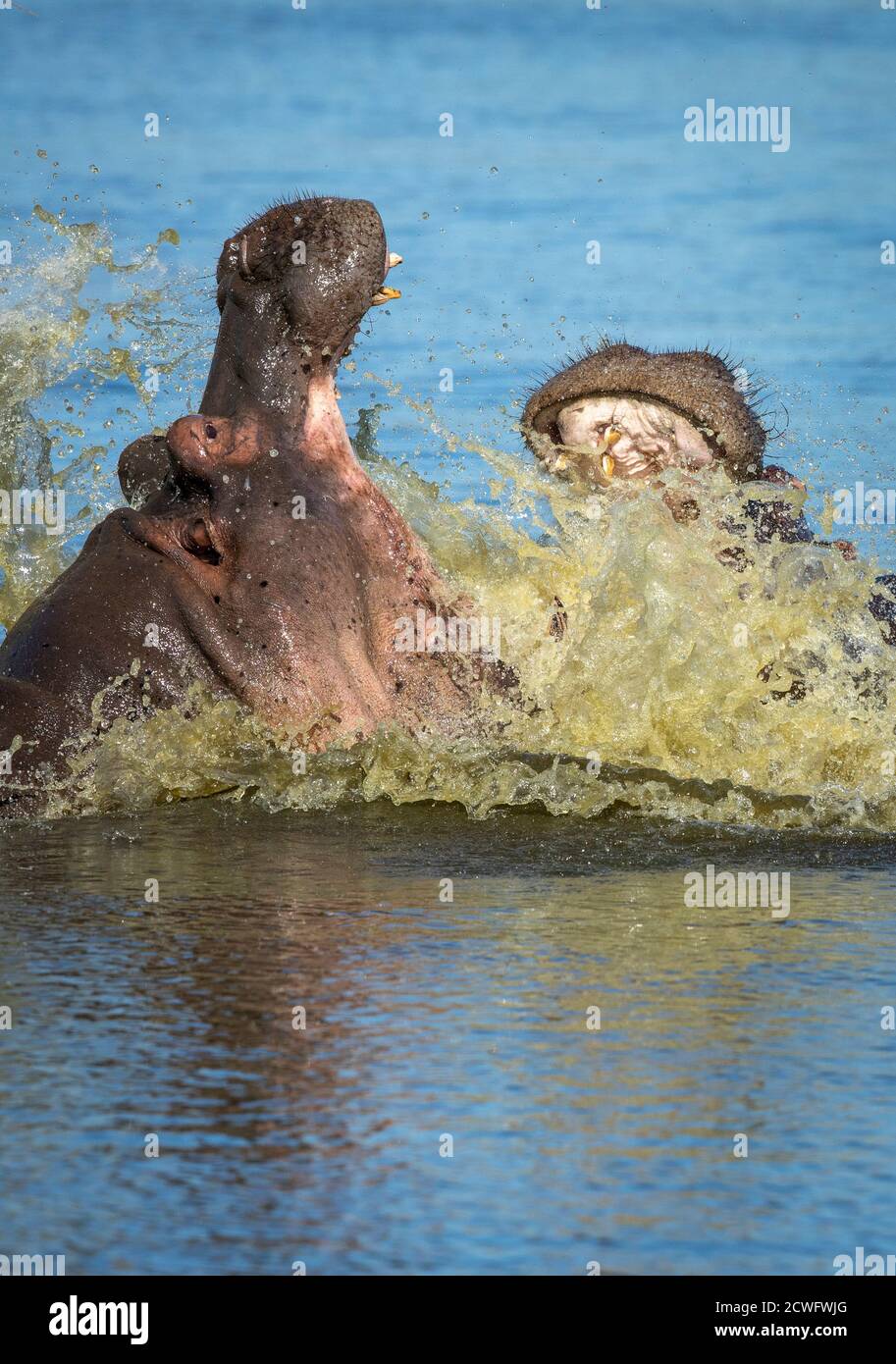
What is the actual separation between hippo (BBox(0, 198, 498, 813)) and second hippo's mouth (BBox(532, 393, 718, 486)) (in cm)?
165

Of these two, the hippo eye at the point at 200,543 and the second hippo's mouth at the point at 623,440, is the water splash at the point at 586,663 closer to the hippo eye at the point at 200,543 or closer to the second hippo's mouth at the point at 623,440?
the second hippo's mouth at the point at 623,440

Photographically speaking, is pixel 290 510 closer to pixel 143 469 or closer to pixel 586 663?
pixel 143 469

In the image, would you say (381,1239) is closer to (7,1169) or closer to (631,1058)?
(7,1169)

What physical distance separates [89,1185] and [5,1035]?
70 centimetres

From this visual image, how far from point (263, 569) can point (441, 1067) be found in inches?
→ 109

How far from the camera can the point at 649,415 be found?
7605mm

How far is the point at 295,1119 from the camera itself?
287 centimetres

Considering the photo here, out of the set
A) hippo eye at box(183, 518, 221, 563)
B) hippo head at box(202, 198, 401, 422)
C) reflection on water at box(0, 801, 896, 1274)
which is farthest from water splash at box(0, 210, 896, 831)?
hippo head at box(202, 198, 401, 422)

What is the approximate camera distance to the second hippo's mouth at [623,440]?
24.9ft

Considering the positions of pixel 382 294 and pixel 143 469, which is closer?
pixel 382 294

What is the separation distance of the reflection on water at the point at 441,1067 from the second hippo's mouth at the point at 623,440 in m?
3.04

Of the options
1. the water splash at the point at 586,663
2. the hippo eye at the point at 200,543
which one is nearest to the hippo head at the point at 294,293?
the hippo eye at the point at 200,543

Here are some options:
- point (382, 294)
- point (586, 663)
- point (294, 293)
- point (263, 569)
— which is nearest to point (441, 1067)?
point (263, 569)

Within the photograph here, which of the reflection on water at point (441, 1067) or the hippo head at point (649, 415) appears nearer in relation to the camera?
the reflection on water at point (441, 1067)
